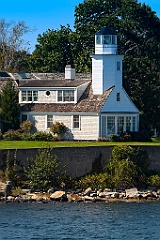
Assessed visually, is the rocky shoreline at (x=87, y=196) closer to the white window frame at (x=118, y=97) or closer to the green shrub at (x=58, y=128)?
the green shrub at (x=58, y=128)

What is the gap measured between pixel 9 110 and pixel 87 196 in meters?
14.6

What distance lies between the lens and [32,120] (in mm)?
67000

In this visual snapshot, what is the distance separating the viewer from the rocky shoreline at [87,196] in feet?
172

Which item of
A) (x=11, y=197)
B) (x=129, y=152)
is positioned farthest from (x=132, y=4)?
(x=11, y=197)

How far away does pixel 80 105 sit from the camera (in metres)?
66.0

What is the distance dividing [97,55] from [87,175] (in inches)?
501

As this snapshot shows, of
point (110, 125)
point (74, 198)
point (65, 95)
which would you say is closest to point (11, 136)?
point (65, 95)

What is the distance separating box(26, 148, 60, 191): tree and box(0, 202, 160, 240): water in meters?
3.06

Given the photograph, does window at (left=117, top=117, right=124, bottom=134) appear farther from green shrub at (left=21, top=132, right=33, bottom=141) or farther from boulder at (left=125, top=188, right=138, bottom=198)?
boulder at (left=125, top=188, right=138, bottom=198)

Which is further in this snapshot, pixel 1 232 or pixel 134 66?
pixel 134 66

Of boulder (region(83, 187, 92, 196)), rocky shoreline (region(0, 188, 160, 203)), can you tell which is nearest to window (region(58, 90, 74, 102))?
rocky shoreline (region(0, 188, 160, 203))

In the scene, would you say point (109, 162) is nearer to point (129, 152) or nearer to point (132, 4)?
point (129, 152)

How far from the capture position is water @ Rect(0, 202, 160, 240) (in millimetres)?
43719

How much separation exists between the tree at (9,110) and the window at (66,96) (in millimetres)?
2913
